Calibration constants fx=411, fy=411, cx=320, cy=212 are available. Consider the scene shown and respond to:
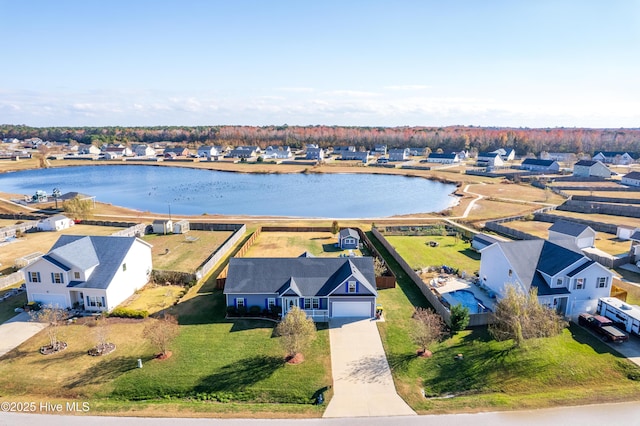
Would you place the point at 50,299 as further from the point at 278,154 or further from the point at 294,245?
the point at 278,154

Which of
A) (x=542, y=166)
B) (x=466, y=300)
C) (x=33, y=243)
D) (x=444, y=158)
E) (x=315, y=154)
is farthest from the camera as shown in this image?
(x=315, y=154)

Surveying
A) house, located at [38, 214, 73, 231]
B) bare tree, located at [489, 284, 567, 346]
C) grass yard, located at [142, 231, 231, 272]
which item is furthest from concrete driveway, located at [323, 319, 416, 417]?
house, located at [38, 214, 73, 231]

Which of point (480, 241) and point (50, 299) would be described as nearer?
point (50, 299)

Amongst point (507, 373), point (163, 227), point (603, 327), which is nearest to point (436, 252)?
point (603, 327)

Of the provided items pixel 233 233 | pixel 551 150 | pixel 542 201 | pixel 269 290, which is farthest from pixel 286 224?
pixel 551 150

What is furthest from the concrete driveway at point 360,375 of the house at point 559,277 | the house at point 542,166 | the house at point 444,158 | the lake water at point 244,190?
the house at point 444,158

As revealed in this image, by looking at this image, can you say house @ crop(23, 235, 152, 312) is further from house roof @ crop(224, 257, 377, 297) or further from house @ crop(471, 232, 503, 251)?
house @ crop(471, 232, 503, 251)

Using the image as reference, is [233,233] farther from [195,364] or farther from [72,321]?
[195,364]
